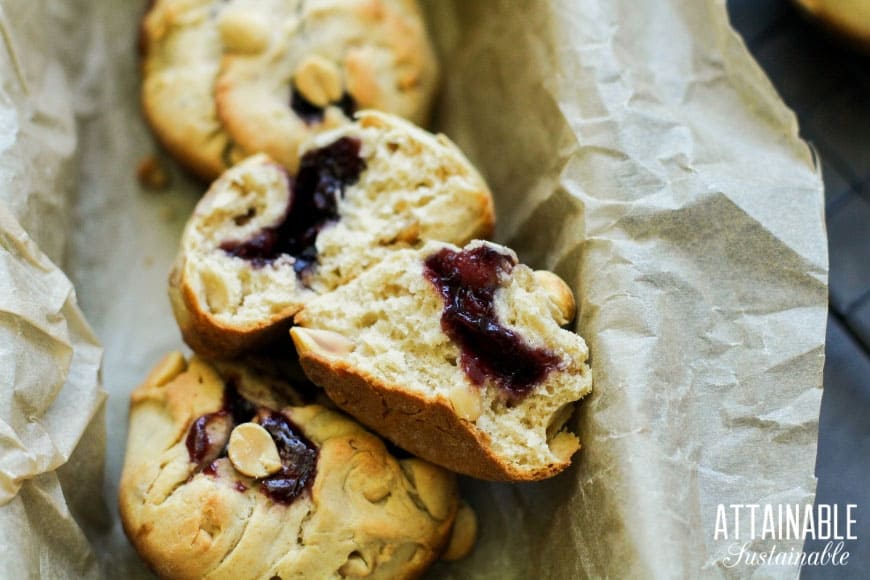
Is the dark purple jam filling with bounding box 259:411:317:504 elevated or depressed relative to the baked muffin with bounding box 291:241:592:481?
depressed

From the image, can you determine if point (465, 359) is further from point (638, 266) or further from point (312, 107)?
point (312, 107)

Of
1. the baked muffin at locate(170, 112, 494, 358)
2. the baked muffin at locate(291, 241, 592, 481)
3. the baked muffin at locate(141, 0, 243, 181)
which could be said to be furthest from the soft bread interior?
the baked muffin at locate(141, 0, 243, 181)

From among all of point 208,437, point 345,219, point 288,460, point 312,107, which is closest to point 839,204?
point 345,219

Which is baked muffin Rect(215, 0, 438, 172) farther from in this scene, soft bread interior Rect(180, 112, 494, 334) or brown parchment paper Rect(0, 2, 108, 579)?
brown parchment paper Rect(0, 2, 108, 579)

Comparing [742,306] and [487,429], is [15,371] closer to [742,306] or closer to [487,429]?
[487,429]

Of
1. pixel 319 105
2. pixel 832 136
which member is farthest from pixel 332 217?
pixel 832 136

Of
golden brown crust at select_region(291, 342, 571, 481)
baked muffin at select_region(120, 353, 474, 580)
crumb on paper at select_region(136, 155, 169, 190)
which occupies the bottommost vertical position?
baked muffin at select_region(120, 353, 474, 580)

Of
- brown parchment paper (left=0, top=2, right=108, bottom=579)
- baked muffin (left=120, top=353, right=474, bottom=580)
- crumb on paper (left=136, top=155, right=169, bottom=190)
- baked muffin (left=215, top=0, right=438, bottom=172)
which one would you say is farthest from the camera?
crumb on paper (left=136, top=155, right=169, bottom=190)
